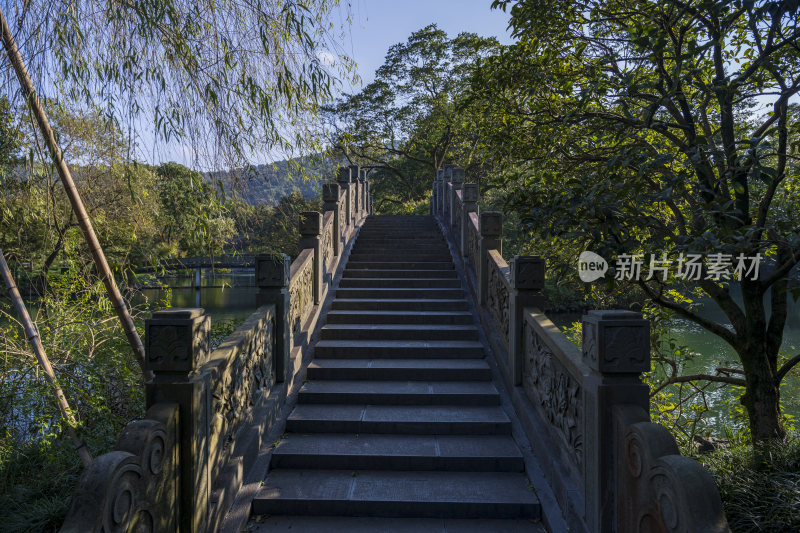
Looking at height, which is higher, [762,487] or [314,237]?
[314,237]

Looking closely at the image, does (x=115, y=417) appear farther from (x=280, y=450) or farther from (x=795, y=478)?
(x=795, y=478)

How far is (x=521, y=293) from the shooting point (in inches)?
183

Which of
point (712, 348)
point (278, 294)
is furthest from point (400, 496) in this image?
point (712, 348)

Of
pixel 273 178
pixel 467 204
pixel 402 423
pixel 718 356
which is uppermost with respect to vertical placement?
pixel 467 204

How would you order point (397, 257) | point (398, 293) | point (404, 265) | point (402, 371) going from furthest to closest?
1. point (397, 257)
2. point (404, 265)
3. point (398, 293)
4. point (402, 371)

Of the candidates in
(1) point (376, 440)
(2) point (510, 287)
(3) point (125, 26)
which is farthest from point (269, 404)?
(3) point (125, 26)

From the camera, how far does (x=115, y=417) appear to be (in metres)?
5.80

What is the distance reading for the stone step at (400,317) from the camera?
22.1 ft

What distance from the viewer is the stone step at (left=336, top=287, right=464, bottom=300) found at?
24.7 ft

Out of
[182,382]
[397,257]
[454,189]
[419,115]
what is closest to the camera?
[182,382]

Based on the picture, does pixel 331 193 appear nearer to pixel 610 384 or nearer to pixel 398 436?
pixel 398 436

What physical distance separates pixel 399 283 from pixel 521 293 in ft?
11.9

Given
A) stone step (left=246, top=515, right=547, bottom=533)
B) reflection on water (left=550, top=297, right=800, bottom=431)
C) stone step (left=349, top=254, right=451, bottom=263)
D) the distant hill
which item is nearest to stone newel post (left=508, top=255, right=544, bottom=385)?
stone step (left=246, top=515, right=547, bottom=533)

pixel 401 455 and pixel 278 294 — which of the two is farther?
pixel 278 294
